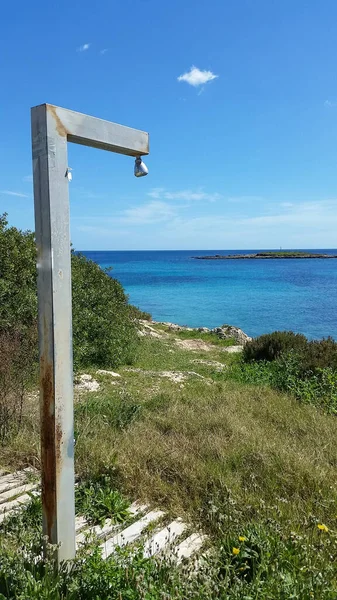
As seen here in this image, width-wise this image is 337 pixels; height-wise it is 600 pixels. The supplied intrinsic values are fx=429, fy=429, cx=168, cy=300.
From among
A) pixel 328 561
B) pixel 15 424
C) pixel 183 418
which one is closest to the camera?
pixel 328 561

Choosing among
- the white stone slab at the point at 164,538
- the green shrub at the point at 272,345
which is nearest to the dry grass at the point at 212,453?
the white stone slab at the point at 164,538

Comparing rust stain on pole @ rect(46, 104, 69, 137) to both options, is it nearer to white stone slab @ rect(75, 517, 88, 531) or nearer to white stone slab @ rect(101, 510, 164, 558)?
white stone slab @ rect(101, 510, 164, 558)

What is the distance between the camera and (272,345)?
1202 cm

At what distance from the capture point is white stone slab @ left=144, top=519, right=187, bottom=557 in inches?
107

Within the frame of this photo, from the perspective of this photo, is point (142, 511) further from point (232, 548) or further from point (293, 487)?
point (293, 487)

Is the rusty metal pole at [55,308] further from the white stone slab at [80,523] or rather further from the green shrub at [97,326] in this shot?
the green shrub at [97,326]

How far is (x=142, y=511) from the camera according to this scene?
3242mm

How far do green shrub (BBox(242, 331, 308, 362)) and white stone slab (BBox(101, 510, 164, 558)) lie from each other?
8.69 metres

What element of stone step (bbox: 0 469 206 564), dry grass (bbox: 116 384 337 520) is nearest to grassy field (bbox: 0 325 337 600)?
dry grass (bbox: 116 384 337 520)

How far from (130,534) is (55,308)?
1.73 meters

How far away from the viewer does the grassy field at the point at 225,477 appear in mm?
2248

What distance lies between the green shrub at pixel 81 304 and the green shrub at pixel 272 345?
3.43 m

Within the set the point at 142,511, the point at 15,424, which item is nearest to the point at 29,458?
the point at 15,424

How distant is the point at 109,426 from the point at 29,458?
3.43ft
